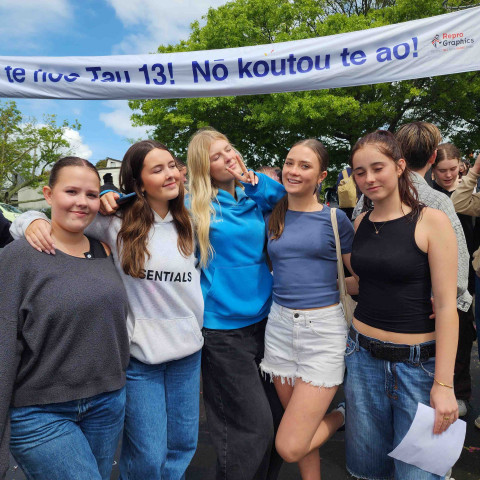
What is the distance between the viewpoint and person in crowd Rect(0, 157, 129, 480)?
165cm

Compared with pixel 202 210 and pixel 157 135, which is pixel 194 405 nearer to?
pixel 202 210

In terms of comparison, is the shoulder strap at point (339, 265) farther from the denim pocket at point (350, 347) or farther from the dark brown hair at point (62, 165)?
the dark brown hair at point (62, 165)

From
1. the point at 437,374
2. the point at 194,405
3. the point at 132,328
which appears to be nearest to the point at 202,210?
the point at 132,328

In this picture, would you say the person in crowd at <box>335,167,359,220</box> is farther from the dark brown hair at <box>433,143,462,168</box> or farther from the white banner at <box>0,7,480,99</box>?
the white banner at <box>0,7,480,99</box>

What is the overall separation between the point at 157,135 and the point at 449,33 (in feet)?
51.8

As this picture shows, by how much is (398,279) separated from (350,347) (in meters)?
0.48

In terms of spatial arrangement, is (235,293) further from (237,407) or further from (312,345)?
(237,407)

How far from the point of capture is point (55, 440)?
1.68m

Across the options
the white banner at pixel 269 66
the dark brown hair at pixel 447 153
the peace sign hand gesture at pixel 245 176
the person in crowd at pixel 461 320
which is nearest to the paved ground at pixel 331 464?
the person in crowd at pixel 461 320

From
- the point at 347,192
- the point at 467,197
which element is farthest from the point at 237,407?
the point at 347,192

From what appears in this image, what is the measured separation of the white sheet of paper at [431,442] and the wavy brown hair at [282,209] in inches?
45.7

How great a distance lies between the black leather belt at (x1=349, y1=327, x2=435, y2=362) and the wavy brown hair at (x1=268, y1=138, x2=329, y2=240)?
0.80 metres

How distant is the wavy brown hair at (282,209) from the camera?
238cm

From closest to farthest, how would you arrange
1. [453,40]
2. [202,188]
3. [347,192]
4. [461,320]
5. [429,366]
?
[429,366], [202,188], [453,40], [461,320], [347,192]
